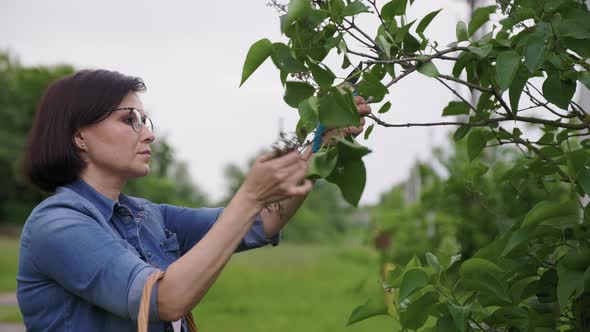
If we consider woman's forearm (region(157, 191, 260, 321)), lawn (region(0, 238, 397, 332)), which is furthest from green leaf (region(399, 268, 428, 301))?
lawn (region(0, 238, 397, 332))

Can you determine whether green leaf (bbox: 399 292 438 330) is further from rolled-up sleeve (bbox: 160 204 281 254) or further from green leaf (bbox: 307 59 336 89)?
rolled-up sleeve (bbox: 160 204 281 254)

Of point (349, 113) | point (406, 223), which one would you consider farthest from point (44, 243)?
point (406, 223)

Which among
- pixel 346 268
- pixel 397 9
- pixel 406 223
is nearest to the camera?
pixel 397 9

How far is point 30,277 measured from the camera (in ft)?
6.07

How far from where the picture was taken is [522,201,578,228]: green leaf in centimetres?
153

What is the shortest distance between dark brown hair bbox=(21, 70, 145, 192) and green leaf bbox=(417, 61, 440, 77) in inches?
32.7

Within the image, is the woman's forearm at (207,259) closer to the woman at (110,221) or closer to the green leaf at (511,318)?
the woman at (110,221)

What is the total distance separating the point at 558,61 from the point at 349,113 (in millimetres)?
530

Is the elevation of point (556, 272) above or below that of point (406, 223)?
above

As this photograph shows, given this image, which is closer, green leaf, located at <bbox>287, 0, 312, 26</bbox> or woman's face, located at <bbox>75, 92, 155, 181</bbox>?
green leaf, located at <bbox>287, 0, 312, 26</bbox>

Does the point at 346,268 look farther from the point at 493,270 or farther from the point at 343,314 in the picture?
the point at 493,270

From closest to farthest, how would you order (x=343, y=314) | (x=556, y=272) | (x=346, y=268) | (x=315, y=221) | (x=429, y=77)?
(x=429, y=77) → (x=556, y=272) → (x=343, y=314) → (x=346, y=268) → (x=315, y=221)

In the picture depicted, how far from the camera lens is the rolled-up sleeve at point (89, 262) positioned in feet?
5.28

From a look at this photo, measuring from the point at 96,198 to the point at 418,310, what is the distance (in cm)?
85
